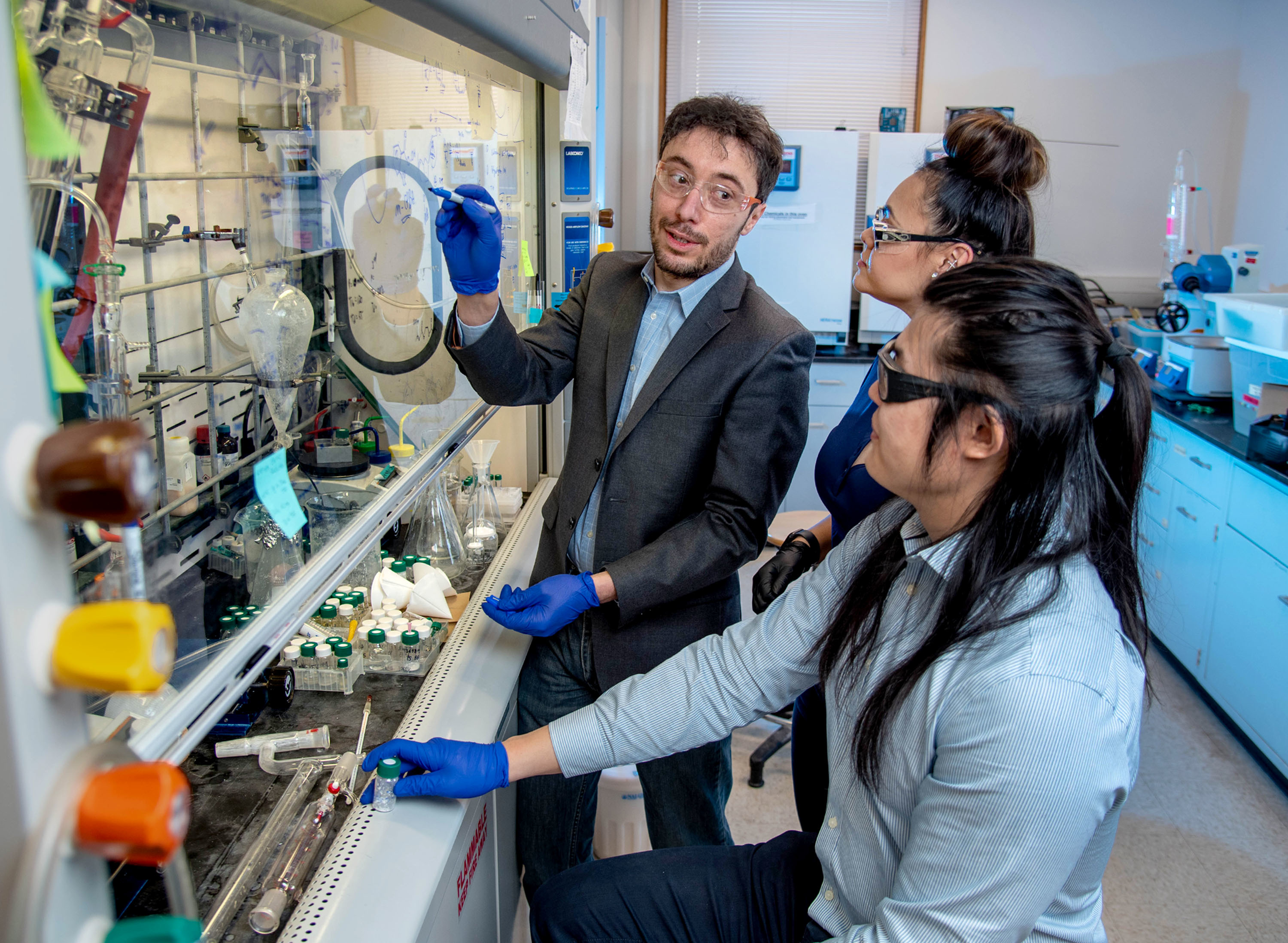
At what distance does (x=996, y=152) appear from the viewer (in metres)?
1.51

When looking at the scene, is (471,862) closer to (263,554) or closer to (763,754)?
(263,554)

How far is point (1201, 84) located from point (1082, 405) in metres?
4.54

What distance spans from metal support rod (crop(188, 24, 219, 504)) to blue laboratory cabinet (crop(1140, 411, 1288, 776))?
7.01 feet

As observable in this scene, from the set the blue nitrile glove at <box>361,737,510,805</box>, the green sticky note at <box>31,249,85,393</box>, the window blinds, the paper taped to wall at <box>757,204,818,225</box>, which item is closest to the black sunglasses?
the blue nitrile glove at <box>361,737,510,805</box>

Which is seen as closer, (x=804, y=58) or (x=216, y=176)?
(x=216, y=176)

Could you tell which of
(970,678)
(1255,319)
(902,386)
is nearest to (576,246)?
(902,386)

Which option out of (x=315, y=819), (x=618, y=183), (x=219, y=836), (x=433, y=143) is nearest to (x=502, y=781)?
(x=315, y=819)

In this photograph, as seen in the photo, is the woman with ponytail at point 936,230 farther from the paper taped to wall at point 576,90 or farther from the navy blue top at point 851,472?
the paper taped to wall at point 576,90

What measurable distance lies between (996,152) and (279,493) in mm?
1231

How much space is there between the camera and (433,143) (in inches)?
66.2

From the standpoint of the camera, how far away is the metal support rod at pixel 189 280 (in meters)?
0.86

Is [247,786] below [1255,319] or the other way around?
below

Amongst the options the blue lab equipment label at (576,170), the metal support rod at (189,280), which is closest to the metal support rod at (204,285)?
the metal support rod at (189,280)

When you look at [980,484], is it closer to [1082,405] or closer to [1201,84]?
[1082,405]
